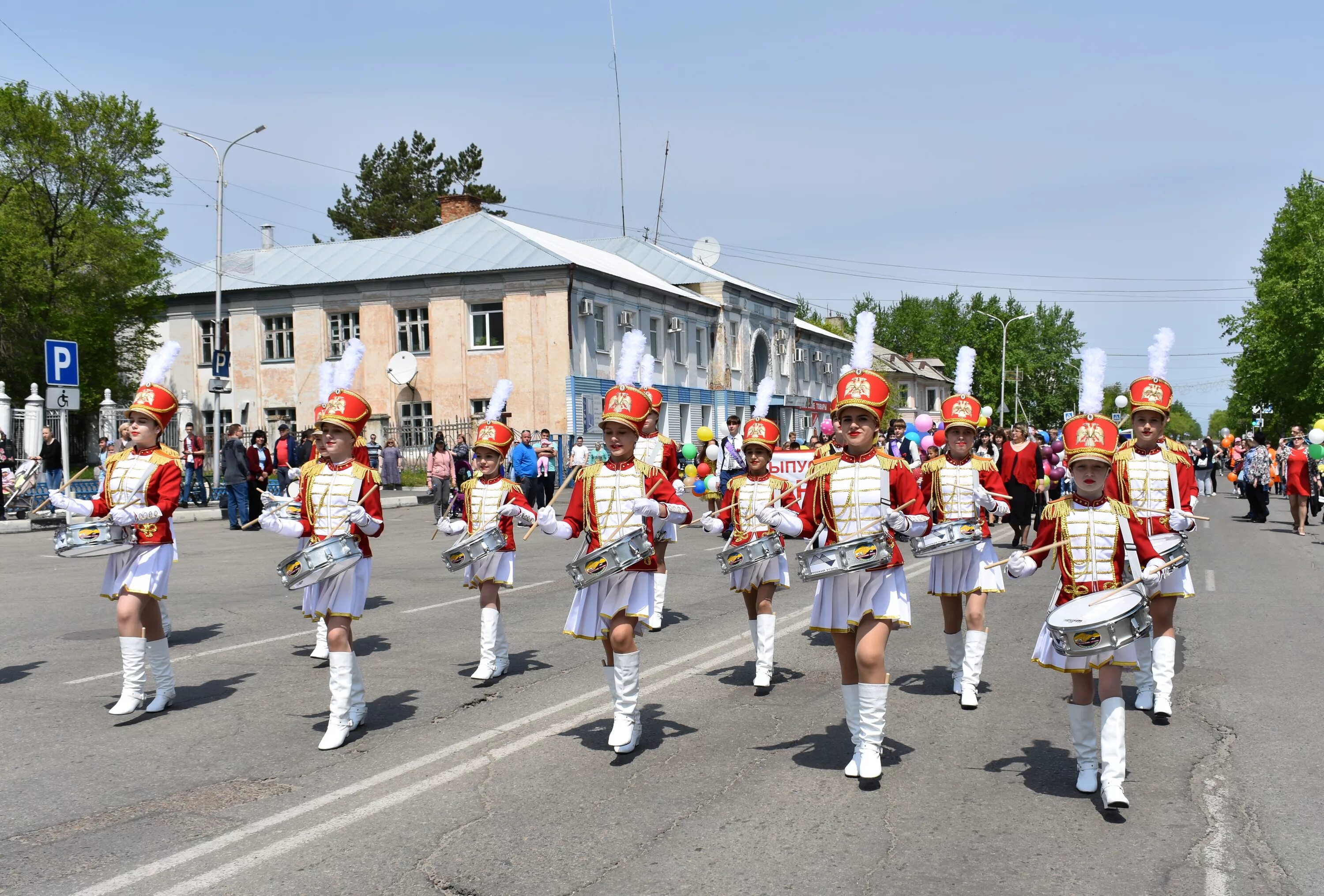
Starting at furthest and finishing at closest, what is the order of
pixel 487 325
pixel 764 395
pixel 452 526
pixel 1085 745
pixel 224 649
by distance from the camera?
pixel 487 325, pixel 764 395, pixel 224 649, pixel 452 526, pixel 1085 745

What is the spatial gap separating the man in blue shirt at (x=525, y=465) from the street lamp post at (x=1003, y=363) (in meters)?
44.3

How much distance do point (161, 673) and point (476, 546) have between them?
2306 mm

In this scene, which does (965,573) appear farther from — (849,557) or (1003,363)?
(1003,363)

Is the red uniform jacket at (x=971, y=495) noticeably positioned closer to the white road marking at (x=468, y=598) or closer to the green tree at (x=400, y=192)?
the white road marking at (x=468, y=598)

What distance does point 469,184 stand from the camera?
239 feet

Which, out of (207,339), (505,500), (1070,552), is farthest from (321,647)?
(207,339)

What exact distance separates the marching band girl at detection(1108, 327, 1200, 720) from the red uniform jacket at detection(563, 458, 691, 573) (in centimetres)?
304

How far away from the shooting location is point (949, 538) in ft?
26.9

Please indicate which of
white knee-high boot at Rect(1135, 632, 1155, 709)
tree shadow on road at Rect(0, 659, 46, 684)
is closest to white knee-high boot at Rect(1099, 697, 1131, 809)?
white knee-high boot at Rect(1135, 632, 1155, 709)

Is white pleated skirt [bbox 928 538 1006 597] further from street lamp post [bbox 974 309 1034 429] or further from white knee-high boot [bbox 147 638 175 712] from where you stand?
street lamp post [bbox 974 309 1034 429]

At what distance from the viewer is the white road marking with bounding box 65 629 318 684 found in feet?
29.3

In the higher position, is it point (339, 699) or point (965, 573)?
point (965, 573)

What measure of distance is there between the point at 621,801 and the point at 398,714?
2.45 m

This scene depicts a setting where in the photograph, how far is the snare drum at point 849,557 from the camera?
621 centimetres
